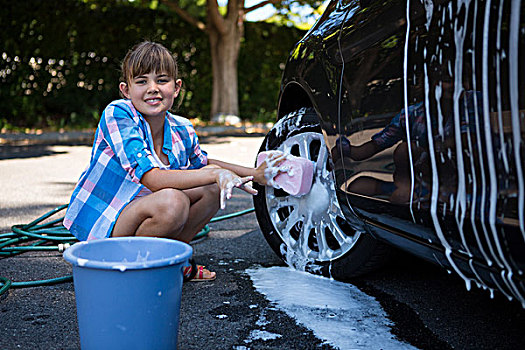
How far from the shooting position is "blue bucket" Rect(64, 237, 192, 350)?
157 cm

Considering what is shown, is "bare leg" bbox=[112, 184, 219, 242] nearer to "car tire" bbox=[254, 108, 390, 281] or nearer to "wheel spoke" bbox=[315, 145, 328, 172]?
"car tire" bbox=[254, 108, 390, 281]

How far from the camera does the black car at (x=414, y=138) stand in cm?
133

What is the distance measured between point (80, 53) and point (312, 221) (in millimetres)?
11011

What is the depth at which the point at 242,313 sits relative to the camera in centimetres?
221

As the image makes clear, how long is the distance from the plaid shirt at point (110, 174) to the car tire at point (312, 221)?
1.70 feet

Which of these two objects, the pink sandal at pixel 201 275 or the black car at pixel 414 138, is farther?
the pink sandal at pixel 201 275

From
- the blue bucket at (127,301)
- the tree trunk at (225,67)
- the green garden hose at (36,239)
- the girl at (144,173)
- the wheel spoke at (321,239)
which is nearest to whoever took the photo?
the blue bucket at (127,301)

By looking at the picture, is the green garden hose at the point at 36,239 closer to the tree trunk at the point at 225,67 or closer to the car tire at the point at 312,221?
→ the car tire at the point at 312,221

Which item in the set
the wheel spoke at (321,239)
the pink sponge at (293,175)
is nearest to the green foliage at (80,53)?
the pink sponge at (293,175)

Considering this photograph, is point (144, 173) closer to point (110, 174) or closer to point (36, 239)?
point (110, 174)

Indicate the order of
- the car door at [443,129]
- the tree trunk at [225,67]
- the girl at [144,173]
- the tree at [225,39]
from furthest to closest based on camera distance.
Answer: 1. the tree trunk at [225,67]
2. the tree at [225,39]
3. the girl at [144,173]
4. the car door at [443,129]

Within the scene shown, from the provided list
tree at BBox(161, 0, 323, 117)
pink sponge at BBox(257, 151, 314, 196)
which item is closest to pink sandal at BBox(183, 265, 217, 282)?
pink sponge at BBox(257, 151, 314, 196)

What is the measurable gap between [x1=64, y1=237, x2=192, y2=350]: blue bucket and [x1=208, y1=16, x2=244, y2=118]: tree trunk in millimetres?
12119

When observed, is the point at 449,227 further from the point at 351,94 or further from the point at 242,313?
the point at 242,313
